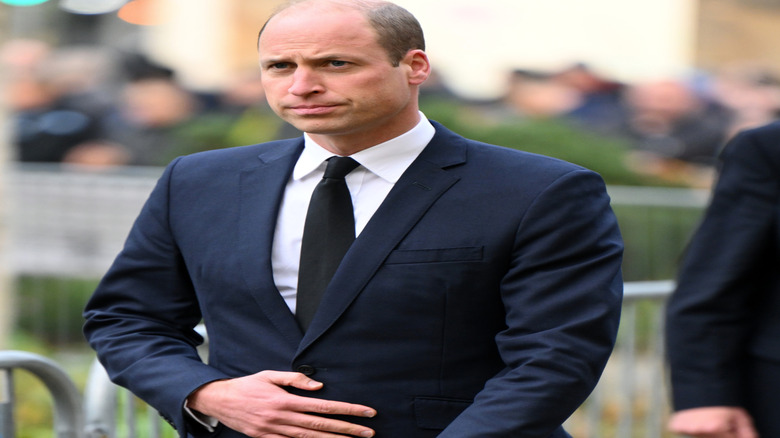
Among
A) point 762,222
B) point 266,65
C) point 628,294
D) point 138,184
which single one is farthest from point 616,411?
point 138,184

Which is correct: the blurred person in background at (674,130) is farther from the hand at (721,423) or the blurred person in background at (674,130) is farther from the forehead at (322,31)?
the forehead at (322,31)

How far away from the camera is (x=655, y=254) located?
8.29m

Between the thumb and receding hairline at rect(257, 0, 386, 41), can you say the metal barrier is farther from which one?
the thumb

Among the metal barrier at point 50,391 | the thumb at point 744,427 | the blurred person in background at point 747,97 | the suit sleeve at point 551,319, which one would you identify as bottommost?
the blurred person in background at point 747,97

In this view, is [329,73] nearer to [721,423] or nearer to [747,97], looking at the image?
[721,423]

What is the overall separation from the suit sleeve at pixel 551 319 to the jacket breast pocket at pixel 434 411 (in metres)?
0.06

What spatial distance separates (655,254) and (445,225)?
603 centimetres

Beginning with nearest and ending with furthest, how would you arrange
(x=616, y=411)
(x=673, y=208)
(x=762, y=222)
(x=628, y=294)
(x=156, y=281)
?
1. (x=762, y=222)
2. (x=156, y=281)
3. (x=628, y=294)
4. (x=616, y=411)
5. (x=673, y=208)

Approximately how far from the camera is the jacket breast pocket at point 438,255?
2.50m

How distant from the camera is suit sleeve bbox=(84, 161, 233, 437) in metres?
2.71

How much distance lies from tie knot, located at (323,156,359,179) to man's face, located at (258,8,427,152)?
3.9 inches

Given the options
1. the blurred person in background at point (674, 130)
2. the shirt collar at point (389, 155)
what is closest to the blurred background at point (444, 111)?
the blurred person in background at point (674, 130)

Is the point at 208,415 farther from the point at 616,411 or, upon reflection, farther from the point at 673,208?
the point at 673,208

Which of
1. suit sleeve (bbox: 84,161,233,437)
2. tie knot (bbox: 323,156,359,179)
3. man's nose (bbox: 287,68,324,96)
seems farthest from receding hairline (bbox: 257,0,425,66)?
suit sleeve (bbox: 84,161,233,437)
